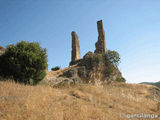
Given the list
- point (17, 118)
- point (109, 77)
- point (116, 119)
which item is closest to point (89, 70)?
point (109, 77)

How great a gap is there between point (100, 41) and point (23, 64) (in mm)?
19639

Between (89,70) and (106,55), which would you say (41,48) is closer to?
(89,70)

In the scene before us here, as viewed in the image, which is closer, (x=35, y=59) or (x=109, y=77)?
(x=35, y=59)

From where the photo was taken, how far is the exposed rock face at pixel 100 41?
23.2m

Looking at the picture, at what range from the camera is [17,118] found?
2986 mm

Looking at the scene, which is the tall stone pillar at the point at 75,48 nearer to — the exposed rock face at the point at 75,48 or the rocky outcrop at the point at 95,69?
the exposed rock face at the point at 75,48

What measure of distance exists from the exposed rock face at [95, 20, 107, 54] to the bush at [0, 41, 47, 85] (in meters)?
16.5

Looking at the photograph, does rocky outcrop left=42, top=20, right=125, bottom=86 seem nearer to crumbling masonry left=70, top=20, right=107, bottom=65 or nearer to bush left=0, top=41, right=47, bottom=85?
crumbling masonry left=70, top=20, right=107, bottom=65

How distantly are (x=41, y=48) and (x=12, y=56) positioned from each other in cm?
234

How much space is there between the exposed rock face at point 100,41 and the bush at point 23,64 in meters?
16.5

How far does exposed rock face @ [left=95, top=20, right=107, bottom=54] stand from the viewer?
23244mm

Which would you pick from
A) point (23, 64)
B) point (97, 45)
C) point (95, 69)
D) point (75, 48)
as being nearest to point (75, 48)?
point (75, 48)

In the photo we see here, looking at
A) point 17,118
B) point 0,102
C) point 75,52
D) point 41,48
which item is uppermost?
point 75,52

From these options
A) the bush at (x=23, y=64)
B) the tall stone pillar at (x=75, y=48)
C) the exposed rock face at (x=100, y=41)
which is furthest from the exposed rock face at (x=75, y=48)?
the bush at (x=23, y=64)
